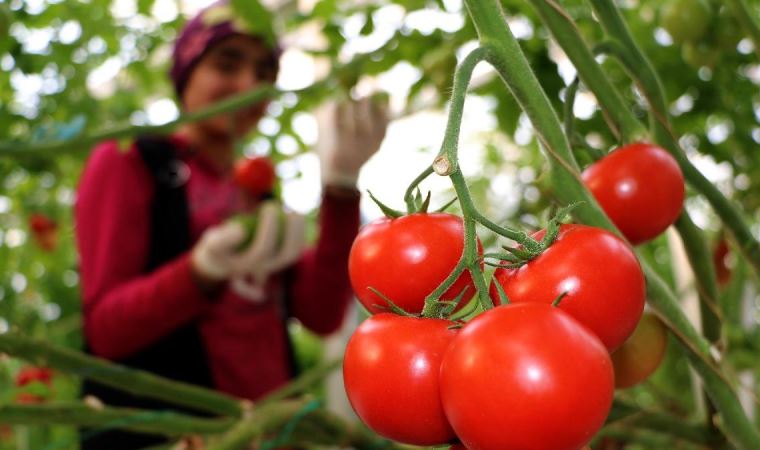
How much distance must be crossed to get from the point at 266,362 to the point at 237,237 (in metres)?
0.30

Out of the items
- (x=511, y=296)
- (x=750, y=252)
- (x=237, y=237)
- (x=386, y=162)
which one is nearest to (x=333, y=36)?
(x=237, y=237)

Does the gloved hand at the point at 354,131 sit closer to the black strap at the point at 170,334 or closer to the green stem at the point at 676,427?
the black strap at the point at 170,334

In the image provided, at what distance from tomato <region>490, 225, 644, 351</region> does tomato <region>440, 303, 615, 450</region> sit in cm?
3

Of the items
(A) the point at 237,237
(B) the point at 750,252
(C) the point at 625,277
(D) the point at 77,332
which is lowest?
(D) the point at 77,332

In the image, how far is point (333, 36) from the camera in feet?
3.13

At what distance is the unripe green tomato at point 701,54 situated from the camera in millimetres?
808

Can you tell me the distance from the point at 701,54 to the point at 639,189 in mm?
450

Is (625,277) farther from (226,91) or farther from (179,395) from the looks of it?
(226,91)

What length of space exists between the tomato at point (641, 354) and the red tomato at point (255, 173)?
3.42 ft

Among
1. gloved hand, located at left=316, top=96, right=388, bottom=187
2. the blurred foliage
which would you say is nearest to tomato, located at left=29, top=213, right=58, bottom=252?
the blurred foliage

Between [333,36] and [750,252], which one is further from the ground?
[333,36]

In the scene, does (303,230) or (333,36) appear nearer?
(333,36)

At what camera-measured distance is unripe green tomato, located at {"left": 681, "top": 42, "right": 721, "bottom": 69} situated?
0.81 meters

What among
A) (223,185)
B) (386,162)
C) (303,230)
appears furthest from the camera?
(386,162)
